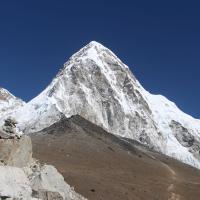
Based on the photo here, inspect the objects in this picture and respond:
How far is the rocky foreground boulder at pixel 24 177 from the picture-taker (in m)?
38.7

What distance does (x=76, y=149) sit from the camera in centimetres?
18100

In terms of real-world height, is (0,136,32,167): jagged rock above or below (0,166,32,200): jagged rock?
above

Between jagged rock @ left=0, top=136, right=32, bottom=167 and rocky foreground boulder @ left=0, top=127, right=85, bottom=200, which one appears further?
jagged rock @ left=0, top=136, right=32, bottom=167

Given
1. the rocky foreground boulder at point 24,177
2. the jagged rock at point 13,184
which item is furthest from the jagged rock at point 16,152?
the jagged rock at point 13,184

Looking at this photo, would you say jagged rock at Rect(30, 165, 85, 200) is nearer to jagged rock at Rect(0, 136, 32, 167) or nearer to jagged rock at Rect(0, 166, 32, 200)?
jagged rock at Rect(0, 136, 32, 167)

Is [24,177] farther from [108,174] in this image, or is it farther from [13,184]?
[108,174]

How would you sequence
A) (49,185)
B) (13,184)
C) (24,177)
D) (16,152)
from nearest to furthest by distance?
1. (13,184)
2. (24,177)
3. (49,185)
4. (16,152)

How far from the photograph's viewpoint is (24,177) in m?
42.1

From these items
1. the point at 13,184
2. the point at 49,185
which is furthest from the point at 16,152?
the point at 13,184

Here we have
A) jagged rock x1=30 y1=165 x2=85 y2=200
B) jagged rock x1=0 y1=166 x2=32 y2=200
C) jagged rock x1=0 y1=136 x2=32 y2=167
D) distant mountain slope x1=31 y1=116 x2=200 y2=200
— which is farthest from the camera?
distant mountain slope x1=31 y1=116 x2=200 y2=200

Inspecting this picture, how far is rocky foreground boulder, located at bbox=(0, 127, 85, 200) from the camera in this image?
38725 mm

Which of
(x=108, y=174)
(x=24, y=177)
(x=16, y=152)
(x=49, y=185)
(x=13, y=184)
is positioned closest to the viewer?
(x=13, y=184)

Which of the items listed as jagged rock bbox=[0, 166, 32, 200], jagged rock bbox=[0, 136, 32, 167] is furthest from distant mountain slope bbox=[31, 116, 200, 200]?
jagged rock bbox=[0, 166, 32, 200]

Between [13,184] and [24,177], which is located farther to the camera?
[24,177]
